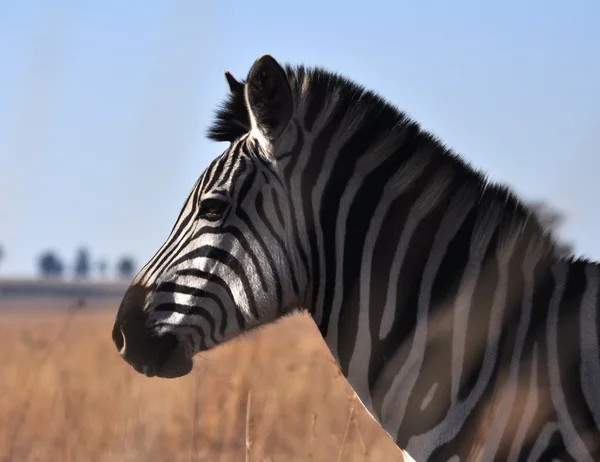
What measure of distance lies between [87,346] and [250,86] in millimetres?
11939

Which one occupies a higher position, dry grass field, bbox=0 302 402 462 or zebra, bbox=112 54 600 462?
zebra, bbox=112 54 600 462

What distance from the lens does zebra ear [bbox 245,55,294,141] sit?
313 centimetres

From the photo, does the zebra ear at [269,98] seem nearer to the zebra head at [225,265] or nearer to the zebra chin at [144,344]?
the zebra head at [225,265]

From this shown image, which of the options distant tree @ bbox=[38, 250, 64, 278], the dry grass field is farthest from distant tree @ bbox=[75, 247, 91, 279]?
the dry grass field

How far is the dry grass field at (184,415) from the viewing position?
6.51 m

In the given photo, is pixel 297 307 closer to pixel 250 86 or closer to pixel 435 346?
pixel 435 346

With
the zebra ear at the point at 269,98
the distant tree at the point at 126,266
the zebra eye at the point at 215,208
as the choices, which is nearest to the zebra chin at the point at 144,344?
the zebra eye at the point at 215,208

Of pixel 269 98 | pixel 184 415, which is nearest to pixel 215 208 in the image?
pixel 269 98

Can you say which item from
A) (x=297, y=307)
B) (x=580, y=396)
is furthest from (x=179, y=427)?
(x=580, y=396)

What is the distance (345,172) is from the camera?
3.16 m

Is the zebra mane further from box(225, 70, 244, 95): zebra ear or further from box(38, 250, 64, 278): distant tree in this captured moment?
box(38, 250, 64, 278): distant tree

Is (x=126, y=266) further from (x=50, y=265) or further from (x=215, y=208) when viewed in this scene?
(x=215, y=208)

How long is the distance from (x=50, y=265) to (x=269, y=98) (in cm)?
13096

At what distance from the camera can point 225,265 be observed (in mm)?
3082
